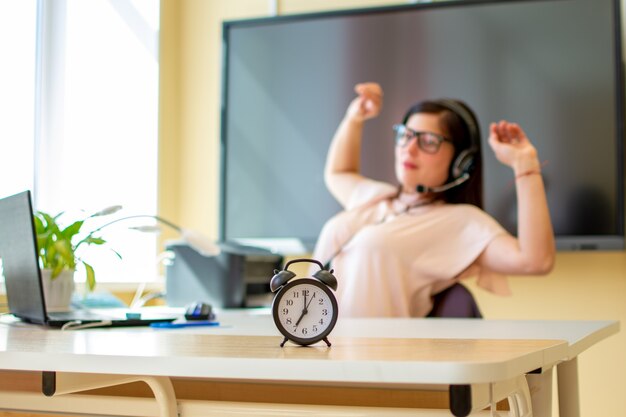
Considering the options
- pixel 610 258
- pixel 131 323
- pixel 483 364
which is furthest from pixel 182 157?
pixel 483 364

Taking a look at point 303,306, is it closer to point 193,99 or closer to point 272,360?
point 272,360

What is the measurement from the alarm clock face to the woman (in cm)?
190

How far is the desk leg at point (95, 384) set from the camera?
42.4 inches

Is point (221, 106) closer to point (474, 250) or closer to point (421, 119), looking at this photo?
point (421, 119)

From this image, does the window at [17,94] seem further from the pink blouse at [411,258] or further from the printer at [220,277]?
the pink blouse at [411,258]

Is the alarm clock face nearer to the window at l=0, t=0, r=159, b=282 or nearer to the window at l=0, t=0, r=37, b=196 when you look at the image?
the window at l=0, t=0, r=159, b=282

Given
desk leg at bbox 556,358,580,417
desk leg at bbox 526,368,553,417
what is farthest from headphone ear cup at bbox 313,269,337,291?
desk leg at bbox 556,358,580,417

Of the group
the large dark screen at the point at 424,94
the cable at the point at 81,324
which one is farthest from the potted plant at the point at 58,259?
the large dark screen at the point at 424,94

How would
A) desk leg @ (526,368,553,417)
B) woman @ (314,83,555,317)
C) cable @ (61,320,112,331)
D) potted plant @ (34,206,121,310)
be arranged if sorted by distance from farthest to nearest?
woman @ (314,83,555,317) → potted plant @ (34,206,121,310) → cable @ (61,320,112,331) → desk leg @ (526,368,553,417)

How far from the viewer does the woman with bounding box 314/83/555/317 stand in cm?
302

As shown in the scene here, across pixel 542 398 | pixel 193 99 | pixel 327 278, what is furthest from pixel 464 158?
pixel 327 278

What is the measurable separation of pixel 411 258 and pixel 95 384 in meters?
2.07

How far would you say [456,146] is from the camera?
10.4 feet

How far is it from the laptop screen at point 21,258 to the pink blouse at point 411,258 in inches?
58.0
